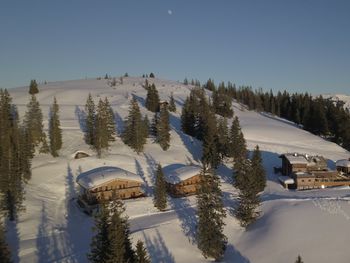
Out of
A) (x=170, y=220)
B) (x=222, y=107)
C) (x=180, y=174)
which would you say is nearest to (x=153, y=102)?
(x=222, y=107)

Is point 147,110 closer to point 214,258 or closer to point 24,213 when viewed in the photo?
point 24,213

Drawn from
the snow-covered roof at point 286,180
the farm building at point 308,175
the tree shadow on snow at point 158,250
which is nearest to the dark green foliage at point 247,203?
the tree shadow on snow at point 158,250

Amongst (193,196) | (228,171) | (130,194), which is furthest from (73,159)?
(228,171)

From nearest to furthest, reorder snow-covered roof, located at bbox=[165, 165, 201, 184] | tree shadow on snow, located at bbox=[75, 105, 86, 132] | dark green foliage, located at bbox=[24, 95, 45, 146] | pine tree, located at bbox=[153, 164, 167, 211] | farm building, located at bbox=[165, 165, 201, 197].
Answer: pine tree, located at bbox=[153, 164, 167, 211] < farm building, located at bbox=[165, 165, 201, 197] < snow-covered roof, located at bbox=[165, 165, 201, 184] < dark green foliage, located at bbox=[24, 95, 45, 146] < tree shadow on snow, located at bbox=[75, 105, 86, 132]

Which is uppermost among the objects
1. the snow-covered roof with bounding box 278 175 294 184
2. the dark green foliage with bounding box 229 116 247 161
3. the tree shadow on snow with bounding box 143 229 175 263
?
the dark green foliage with bounding box 229 116 247 161

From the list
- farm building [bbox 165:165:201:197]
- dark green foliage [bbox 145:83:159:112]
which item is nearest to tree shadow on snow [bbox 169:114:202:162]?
farm building [bbox 165:165:201:197]

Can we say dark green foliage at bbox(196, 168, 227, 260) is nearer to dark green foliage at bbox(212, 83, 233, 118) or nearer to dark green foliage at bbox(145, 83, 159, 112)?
dark green foliage at bbox(145, 83, 159, 112)
